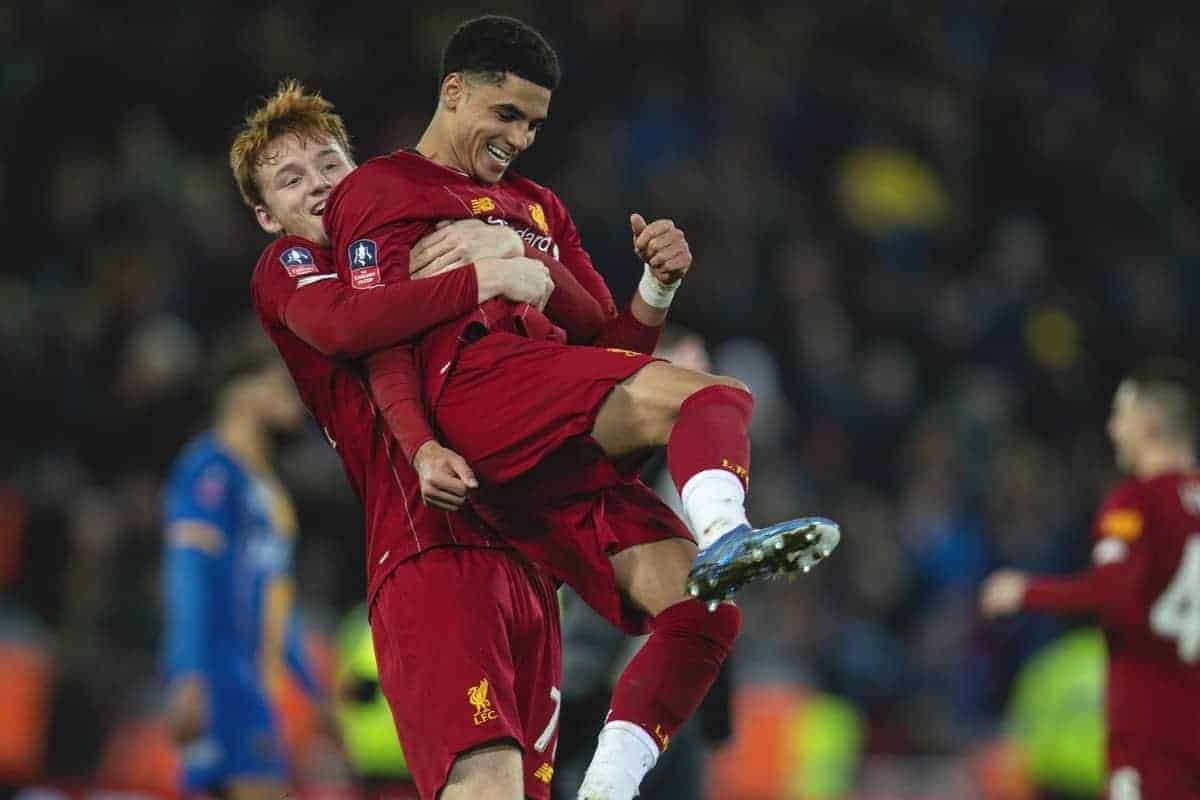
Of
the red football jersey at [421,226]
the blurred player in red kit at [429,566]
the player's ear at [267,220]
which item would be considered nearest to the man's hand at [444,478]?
the blurred player in red kit at [429,566]

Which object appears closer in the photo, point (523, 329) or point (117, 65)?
point (523, 329)

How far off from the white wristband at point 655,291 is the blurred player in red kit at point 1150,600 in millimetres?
2447

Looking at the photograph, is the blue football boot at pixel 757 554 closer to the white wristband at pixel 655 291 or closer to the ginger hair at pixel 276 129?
the white wristband at pixel 655 291

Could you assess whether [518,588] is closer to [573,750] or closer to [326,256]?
[326,256]

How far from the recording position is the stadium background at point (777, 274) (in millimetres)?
9117

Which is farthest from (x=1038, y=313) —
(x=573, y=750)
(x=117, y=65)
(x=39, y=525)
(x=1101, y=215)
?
(x=573, y=750)

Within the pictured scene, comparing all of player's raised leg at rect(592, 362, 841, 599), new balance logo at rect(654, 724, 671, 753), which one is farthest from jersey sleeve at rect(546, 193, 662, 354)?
new balance logo at rect(654, 724, 671, 753)

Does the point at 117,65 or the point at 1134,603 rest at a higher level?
the point at 117,65

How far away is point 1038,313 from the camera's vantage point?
43.8 feet

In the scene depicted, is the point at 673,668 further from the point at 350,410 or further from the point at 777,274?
the point at 777,274

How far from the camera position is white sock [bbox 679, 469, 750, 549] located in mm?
3604

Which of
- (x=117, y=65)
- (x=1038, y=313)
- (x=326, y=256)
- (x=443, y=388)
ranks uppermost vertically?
(x=117, y=65)

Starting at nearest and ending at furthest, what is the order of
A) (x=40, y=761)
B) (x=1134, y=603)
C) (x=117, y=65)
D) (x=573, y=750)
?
(x=573, y=750)
(x=1134, y=603)
(x=40, y=761)
(x=117, y=65)

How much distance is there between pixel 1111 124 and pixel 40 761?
10.9 m
